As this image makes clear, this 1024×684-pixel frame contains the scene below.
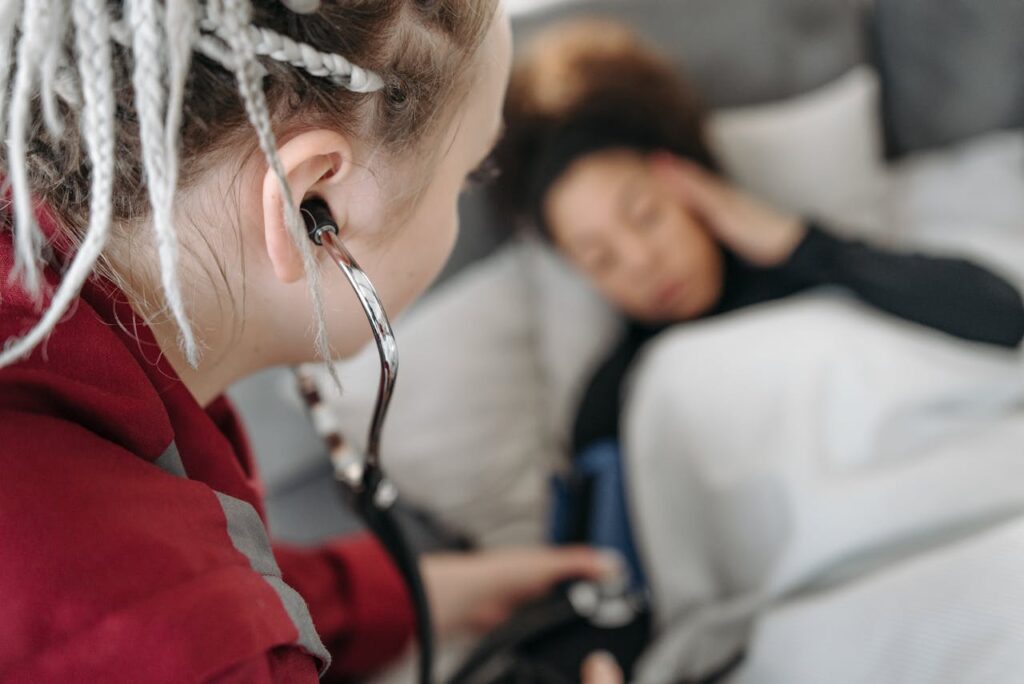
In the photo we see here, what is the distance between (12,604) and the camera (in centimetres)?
39

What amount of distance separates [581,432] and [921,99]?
804mm

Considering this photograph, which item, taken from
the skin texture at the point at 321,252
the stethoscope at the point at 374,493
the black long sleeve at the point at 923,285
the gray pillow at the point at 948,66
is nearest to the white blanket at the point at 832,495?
the black long sleeve at the point at 923,285

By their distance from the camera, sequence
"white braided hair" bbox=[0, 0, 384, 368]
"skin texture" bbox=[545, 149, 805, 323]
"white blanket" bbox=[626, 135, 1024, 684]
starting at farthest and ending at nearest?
"skin texture" bbox=[545, 149, 805, 323], "white blanket" bbox=[626, 135, 1024, 684], "white braided hair" bbox=[0, 0, 384, 368]

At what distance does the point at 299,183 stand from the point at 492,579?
629 millimetres

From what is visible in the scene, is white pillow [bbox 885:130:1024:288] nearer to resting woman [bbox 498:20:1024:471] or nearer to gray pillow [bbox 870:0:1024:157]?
gray pillow [bbox 870:0:1024:157]

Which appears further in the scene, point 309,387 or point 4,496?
point 309,387

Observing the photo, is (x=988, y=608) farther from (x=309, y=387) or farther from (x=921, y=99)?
(x=921, y=99)

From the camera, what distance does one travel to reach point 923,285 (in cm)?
100

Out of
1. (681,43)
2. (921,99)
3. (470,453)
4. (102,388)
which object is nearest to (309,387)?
(102,388)

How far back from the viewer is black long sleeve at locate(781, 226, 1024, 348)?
92 centimetres

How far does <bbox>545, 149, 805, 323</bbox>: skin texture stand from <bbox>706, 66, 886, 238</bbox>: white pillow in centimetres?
12

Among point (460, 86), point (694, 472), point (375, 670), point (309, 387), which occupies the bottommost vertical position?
point (375, 670)

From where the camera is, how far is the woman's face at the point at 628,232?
1.18m

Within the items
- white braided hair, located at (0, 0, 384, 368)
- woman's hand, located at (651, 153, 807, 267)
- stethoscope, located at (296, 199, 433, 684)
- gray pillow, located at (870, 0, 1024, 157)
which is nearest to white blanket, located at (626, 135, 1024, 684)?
woman's hand, located at (651, 153, 807, 267)
